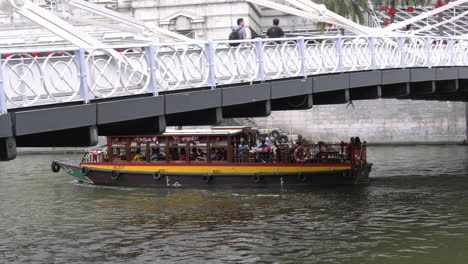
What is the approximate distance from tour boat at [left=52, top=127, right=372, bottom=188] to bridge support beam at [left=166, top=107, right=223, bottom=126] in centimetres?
1313

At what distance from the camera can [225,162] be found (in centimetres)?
3384

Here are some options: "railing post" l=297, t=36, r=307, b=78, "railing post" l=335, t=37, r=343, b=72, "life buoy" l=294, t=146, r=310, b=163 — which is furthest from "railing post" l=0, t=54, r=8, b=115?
"life buoy" l=294, t=146, r=310, b=163

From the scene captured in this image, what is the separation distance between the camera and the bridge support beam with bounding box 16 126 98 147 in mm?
16016

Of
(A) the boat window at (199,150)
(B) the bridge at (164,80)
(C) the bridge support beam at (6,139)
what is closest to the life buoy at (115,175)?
Answer: (A) the boat window at (199,150)

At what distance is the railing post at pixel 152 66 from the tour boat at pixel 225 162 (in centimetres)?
1598

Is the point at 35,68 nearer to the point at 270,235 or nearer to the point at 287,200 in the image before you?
the point at 270,235

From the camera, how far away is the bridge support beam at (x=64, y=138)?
631 inches

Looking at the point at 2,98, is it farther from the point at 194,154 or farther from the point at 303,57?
the point at 194,154

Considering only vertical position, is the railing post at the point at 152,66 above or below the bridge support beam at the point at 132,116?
above

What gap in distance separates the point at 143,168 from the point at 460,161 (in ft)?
56.6

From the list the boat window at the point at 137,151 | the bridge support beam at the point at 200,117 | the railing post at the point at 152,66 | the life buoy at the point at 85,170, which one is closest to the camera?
the railing post at the point at 152,66

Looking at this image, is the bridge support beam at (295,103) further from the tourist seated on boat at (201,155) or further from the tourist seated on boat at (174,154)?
the tourist seated on boat at (174,154)

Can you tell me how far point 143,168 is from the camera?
34.9m

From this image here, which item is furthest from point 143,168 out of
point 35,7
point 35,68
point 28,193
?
point 35,68
